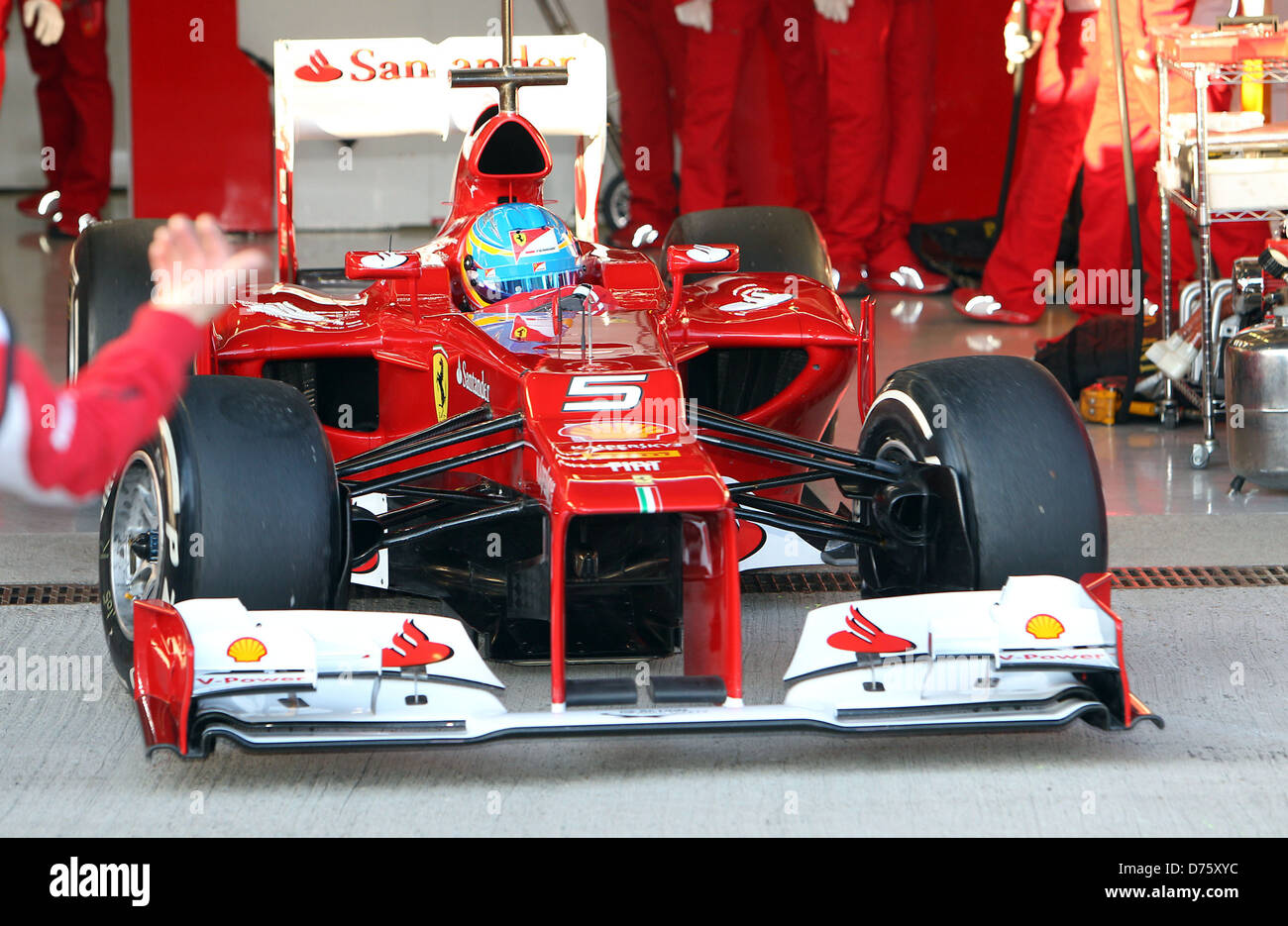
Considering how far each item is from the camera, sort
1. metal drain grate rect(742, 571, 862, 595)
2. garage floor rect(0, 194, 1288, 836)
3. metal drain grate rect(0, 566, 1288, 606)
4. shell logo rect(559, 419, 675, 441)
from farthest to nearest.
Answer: metal drain grate rect(742, 571, 862, 595), metal drain grate rect(0, 566, 1288, 606), shell logo rect(559, 419, 675, 441), garage floor rect(0, 194, 1288, 836)

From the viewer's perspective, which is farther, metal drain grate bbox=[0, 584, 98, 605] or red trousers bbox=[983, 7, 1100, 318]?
red trousers bbox=[983, 7, 1100, 318]

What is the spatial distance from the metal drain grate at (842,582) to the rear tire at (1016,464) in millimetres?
909

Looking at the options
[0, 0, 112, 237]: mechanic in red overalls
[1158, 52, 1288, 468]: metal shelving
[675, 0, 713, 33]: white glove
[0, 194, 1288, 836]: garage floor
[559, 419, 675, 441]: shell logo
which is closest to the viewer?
[0, 194, 1288, 836]: garage floor

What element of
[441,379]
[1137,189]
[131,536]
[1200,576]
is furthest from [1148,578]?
[1137,189]

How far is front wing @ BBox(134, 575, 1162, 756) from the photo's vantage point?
295cm

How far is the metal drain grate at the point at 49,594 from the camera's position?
14.1 feet

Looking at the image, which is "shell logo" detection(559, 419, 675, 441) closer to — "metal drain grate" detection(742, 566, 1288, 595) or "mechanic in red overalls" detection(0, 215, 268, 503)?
"metal drain grate" detection(742, 566, 1288, 595)

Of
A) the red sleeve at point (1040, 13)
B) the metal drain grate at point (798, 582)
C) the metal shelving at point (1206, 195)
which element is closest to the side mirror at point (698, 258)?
the metal drain grate at point (798, 582)

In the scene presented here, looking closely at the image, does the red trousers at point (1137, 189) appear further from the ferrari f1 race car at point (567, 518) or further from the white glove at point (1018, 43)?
the ferrari f1 race car at point (567, 518)

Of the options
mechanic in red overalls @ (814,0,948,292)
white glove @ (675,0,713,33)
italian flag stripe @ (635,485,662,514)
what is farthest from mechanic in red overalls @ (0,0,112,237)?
italian flag stripe @ (635,485,662,514)


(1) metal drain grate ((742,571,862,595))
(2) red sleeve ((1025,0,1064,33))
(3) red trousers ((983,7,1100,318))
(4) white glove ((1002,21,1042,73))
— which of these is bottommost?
(1) metal drain grate ((742,571,862,595))

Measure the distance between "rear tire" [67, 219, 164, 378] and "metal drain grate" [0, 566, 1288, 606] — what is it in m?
0.76

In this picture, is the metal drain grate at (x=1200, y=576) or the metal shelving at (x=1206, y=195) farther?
the metal shelving at (x=1206, y=195)

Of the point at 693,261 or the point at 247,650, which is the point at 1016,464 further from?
the point at 247,650
